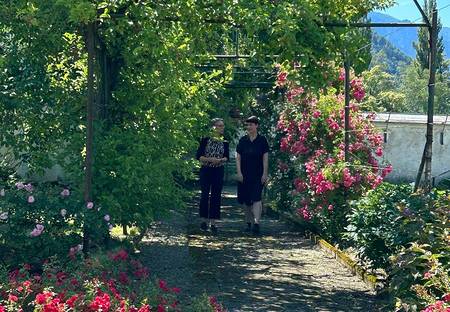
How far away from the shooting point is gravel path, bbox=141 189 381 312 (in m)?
7.20

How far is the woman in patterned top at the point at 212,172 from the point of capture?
11547 millimetres

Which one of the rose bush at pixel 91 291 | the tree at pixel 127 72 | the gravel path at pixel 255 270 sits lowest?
the gravel path at pixel 255 270

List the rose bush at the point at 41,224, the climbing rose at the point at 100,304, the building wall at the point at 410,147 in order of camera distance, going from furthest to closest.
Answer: the building wall at the point at 410,147, the rose bush at the point at 41,224, the climbing rose at the point at 100,304

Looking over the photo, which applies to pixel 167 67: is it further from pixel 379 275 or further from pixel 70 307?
pixel 70 307


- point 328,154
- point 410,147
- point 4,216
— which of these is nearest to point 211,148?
point 328,154

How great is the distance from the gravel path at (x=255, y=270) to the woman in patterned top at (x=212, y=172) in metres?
0.34

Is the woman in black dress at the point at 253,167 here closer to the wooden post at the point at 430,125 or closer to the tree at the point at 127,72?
the tree at the point at 127,72

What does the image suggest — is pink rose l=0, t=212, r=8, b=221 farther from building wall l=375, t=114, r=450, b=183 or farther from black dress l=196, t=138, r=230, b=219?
building wall l=375, t=114, r=450, b=183

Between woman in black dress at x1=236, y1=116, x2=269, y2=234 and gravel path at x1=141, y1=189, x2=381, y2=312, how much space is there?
46cm

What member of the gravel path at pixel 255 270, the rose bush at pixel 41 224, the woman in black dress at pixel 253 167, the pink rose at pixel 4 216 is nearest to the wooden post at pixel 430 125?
the gravel path at pixel 255 270

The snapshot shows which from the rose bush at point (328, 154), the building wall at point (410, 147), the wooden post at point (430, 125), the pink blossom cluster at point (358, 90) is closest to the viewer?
the wooden post at point (430, 125)

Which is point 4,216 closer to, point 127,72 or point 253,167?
point 127,72

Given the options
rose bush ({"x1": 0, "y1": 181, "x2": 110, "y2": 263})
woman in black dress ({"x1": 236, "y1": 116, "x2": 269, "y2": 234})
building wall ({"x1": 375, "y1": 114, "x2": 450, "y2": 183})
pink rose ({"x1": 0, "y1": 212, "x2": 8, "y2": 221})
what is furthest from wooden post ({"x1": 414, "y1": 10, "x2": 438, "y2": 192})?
building wall ({"x1": 375, "y1": 114, "x2": 450, "y2": 183})

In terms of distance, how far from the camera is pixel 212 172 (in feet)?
38.2
